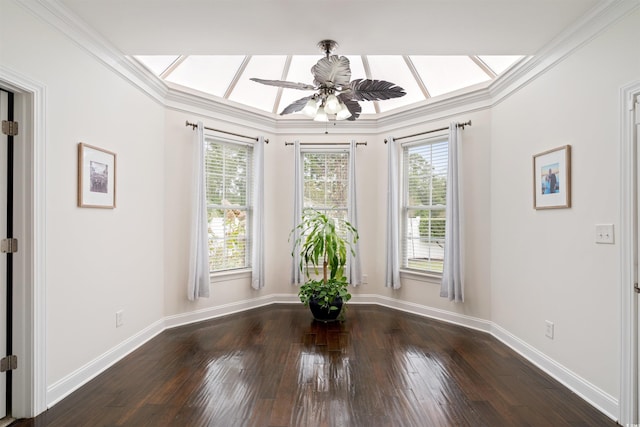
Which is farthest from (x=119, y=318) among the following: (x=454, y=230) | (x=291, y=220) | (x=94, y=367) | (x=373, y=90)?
(x=454, y=230)

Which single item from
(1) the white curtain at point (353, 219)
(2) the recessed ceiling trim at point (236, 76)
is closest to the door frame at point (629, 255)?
(1) the white curtain at point (353, 219)

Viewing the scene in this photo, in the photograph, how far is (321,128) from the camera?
4922mm

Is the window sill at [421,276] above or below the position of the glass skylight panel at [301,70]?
below

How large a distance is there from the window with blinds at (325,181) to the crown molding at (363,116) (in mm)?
403

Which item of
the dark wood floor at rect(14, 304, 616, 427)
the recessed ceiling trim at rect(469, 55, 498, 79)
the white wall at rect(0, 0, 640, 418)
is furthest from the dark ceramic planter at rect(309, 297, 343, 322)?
the recessed ceiling trim at rect(469, 55, 498, 79)

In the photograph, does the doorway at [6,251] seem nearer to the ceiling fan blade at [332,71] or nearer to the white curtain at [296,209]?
the ceiling fan blade at [332,71]

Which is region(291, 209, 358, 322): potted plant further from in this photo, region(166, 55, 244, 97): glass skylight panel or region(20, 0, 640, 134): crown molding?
region(166, 55, 244, 97): glass skylight panel

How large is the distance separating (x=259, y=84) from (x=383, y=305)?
352cm

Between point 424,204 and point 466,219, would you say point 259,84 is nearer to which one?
point 424,204

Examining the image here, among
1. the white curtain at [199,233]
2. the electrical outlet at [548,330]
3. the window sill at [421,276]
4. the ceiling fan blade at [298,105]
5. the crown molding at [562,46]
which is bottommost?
the electrical outlet at [548,330]

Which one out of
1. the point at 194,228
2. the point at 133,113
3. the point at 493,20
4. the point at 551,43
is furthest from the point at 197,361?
the point at 551,43

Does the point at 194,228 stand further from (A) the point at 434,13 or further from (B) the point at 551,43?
(B) the point at 551,43

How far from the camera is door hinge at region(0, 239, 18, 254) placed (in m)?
2.10

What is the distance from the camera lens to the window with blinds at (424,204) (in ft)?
14.2
